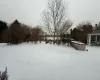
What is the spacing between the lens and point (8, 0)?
11320mm

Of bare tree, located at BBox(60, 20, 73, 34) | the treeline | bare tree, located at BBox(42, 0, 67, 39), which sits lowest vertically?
the treeline

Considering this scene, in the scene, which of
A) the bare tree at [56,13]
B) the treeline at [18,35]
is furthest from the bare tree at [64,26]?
the treeline at [18,35]

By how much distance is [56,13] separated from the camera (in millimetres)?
21547

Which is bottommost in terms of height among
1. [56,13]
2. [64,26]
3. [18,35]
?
[18,35]

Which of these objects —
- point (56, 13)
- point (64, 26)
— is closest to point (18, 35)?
point (56, 13)

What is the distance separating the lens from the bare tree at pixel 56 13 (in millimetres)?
21453

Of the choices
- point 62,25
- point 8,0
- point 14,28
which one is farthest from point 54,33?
point 8,0

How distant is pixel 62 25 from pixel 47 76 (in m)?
17.6

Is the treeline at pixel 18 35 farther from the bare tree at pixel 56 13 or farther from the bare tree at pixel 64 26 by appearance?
the bare tree at pixel 64 26

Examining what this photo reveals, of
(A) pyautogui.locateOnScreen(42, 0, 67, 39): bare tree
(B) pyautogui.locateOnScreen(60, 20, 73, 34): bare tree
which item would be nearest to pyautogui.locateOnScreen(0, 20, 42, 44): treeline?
(A) pyautogui.locateOnScreen(42, 0, 67, 39): bare tree

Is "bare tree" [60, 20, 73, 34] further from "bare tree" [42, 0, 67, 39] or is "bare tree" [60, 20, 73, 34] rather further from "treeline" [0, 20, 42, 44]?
"treeline" [0, 20, 42, 44]

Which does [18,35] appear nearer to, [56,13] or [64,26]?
[56,13]

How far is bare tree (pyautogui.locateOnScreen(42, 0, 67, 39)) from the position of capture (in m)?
21.5

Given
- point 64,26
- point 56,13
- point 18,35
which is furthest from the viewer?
point 64,26
